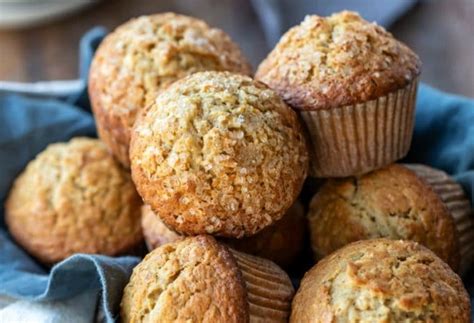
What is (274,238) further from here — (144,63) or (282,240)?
(144,63)

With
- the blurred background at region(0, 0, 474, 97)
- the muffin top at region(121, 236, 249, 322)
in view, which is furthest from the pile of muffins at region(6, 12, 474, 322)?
the blurred background at region(0, 0, 474, 97)

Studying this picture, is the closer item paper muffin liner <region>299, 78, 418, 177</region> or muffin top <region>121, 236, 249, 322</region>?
muffin top <region>121, 236, 249, 322</region>

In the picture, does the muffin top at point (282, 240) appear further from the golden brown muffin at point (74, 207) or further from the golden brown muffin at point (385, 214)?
the golden brown muffin at point (74, 207)

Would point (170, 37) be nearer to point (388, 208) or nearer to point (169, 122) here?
point (169, 122)

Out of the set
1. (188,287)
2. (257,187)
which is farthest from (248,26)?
(188,287)

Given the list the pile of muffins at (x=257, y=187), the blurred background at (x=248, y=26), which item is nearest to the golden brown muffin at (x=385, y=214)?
the pile of muffins at (x=257, y=187)

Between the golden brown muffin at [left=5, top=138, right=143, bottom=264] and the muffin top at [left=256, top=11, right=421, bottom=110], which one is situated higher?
the muffin top at [left=256, top=11, right=421, bottom=110]

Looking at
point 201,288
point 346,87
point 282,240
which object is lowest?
point 282,240

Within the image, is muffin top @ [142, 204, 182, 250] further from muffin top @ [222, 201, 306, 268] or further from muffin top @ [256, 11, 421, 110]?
muffin top @ [256, 11, 421, 110]

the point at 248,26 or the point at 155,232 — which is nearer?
the point at 155,232
